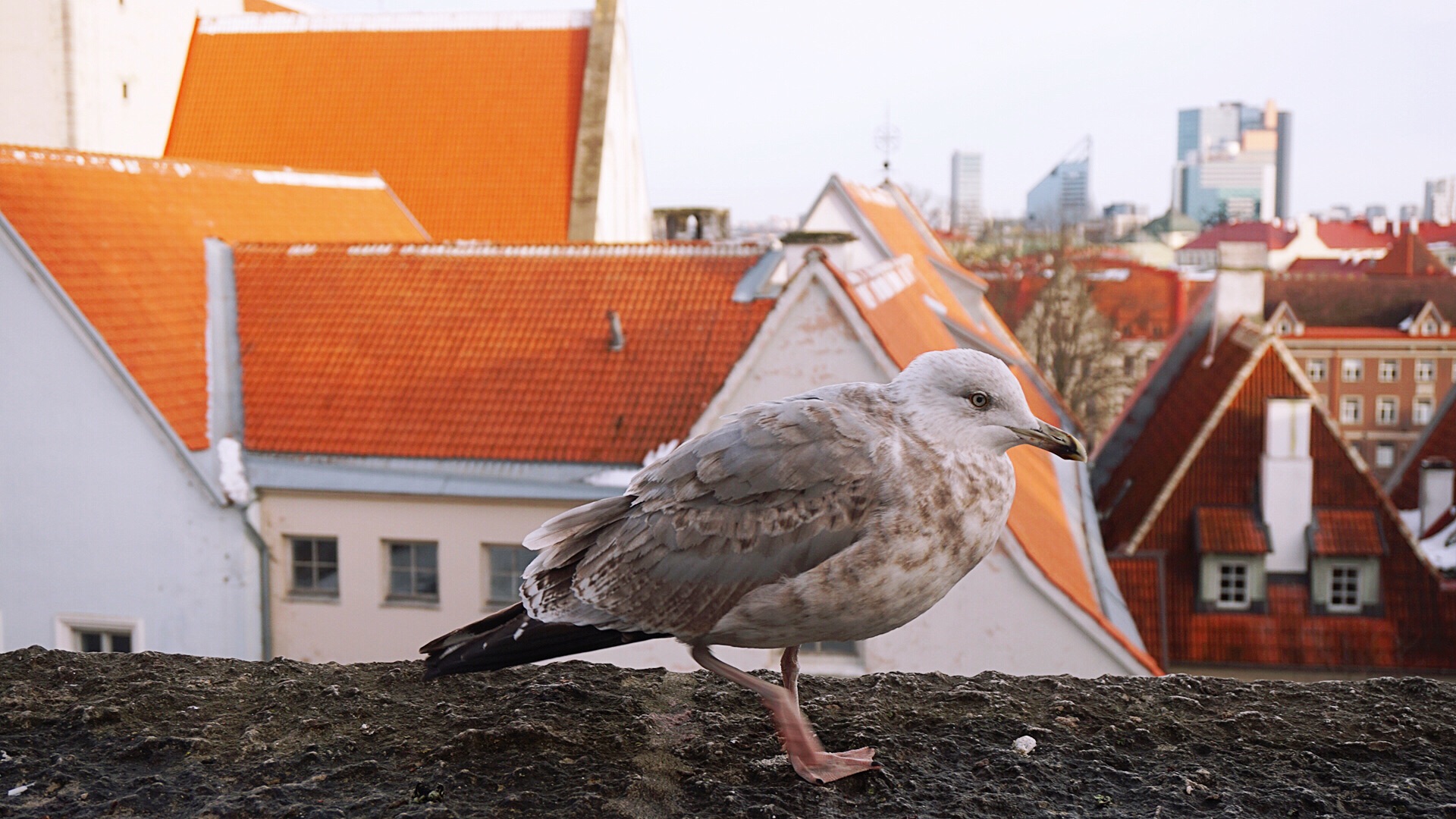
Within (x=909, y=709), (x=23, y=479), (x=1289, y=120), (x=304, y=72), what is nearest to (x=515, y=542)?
(x=23, y=479)

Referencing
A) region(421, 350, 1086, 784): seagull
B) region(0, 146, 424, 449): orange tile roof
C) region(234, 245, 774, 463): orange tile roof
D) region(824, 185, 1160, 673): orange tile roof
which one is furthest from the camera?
region(0, 146, 424, 449): orange tile roof

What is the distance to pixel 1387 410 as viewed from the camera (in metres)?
56.8

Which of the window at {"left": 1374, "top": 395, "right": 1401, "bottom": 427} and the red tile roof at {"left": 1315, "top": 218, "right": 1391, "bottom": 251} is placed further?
the red tile roof at {"left": 1315, "top": 218, "right": 1391, "bottom": 251}

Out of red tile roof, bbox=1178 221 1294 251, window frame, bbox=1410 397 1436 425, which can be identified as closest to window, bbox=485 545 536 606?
window frame, bbox=1410 397 1436 425

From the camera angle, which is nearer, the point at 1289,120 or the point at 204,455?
the point at 204,455

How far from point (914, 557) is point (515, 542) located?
43.8ft

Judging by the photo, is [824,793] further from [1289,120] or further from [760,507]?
[1289,120]

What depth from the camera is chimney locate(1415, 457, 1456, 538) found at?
89.8ft

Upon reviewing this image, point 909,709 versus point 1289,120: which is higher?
point 1289,120

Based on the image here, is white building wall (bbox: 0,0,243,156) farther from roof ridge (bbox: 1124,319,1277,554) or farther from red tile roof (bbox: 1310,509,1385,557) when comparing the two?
red tile roof (bbox: 1310,509,1385,557)

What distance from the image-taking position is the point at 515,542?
628 inches

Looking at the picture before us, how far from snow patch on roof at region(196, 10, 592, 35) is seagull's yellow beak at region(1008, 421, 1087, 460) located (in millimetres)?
29069

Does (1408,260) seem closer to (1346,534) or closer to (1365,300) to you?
(1365,300)

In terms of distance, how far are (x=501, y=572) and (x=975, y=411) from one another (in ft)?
44.6
